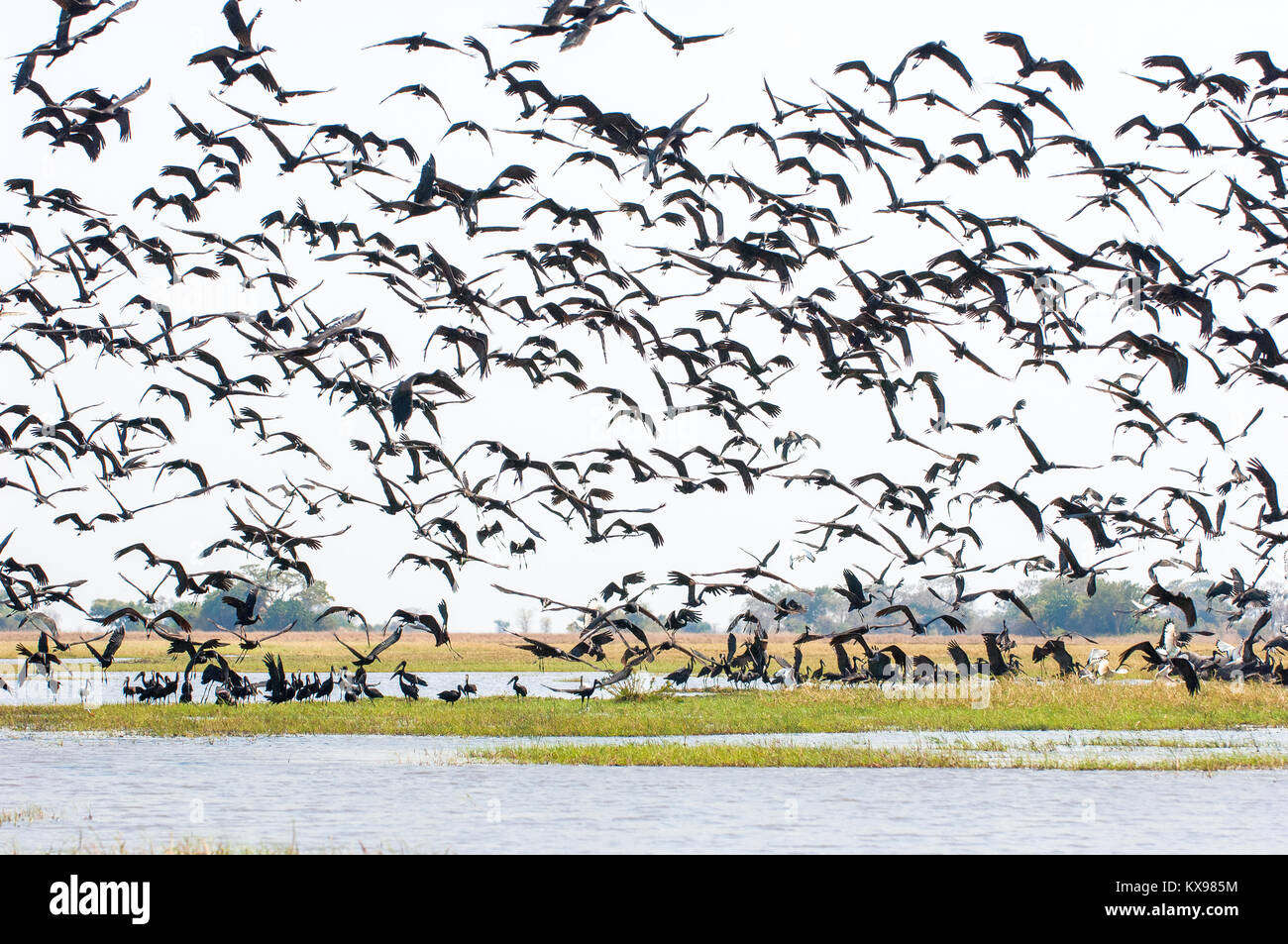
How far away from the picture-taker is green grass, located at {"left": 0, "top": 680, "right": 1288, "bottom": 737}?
32469mm

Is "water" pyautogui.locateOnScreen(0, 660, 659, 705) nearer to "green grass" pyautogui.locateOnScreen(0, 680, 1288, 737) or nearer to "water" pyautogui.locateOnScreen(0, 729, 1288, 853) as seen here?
"green grass" pyautogui.locateOnScreen(0, 680, 1288, 737)

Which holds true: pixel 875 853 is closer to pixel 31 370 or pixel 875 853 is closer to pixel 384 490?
pixel 384 490

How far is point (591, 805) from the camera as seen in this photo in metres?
22.2

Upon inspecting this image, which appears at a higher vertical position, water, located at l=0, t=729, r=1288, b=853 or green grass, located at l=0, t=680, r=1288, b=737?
green grass, located at l=0, t=680, r=1288, b=737

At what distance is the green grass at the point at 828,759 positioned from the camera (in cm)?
2611

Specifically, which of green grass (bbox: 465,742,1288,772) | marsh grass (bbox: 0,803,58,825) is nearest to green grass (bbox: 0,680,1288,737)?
green grass (bbox: 465,742,1288,772)

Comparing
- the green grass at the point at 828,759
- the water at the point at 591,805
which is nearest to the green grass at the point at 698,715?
the water at the point at 591,805

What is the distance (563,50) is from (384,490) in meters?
9.56

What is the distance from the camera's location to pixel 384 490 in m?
20.0

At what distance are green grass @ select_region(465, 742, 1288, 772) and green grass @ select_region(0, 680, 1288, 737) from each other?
12.8ft

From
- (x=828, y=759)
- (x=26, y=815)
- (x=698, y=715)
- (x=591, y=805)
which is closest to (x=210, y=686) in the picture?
(x=698, y=715)

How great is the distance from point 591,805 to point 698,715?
12.1m

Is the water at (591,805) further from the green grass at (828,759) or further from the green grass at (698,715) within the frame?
the green grass at (698,715)
